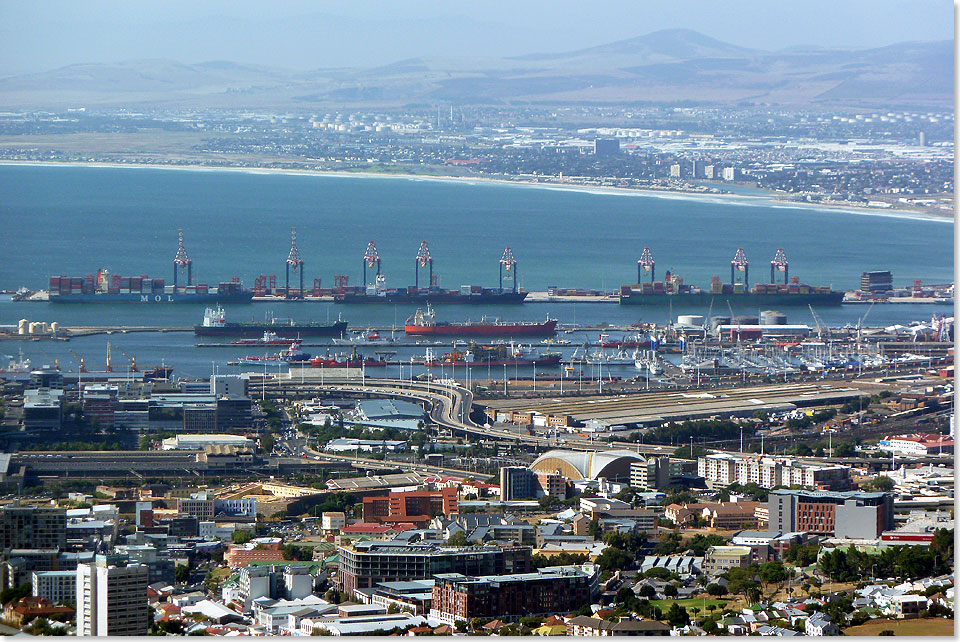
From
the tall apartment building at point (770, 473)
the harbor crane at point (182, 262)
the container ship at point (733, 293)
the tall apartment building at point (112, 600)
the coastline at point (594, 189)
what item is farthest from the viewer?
the coastline at point (594, 189)

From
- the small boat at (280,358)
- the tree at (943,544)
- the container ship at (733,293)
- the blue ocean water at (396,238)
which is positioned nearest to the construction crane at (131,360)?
the blue ocean water at (396,238)

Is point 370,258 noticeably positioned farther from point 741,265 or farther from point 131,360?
point 131,360

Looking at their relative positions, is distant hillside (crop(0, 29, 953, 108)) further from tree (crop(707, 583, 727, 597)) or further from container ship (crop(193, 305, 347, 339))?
tree (crop(707, 583, 727, 597))

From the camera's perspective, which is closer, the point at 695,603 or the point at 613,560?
the point at 695,603

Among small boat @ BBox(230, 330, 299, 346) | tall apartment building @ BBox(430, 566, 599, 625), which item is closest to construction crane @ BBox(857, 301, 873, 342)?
small boat @ BBox(230, 330, 299, 346)

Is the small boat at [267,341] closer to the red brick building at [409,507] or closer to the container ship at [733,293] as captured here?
the container ship at [733,293]

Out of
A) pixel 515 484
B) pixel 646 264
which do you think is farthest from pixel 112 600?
pixel 646 264

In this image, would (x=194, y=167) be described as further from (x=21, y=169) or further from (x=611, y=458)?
(x=611, y=458)
